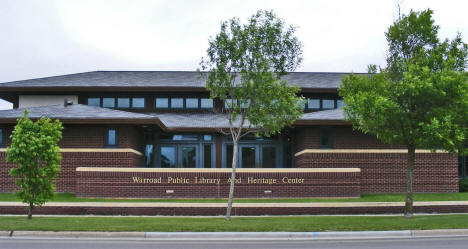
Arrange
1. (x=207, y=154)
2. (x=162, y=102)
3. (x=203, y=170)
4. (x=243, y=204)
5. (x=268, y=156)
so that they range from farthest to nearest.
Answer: (x=162, y=102)
(x=268, y=156)
(x=207, y=154)
(x=203, y=170)
(x=243, y=204)

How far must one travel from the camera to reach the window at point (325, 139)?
2625 centimetres

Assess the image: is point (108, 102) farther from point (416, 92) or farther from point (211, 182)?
point (416, 92)

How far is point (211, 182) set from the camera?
2408 cm

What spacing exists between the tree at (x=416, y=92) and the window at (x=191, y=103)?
1380 centimetres

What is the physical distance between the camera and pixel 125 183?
933 inches

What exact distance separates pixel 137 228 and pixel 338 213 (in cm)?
909

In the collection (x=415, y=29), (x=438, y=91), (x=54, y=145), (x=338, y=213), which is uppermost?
(x=415, y=29)

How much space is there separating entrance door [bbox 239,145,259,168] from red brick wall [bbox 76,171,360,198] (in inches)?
214

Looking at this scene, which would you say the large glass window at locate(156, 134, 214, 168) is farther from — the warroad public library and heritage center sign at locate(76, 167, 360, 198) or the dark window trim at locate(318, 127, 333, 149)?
the dark window trim at locate(318, 127, 333, 149)

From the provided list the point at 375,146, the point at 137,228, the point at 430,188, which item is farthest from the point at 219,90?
the point at 430,188

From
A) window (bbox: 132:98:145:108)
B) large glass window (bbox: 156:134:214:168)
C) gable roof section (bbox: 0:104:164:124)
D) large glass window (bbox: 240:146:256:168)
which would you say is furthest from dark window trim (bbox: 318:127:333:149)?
window (bbox: 132:98:145:108)

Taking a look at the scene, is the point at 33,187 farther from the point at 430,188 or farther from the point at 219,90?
the point at 430,188

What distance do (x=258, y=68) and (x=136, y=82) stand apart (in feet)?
50.2

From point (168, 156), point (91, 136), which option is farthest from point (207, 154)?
point (91, 136)
